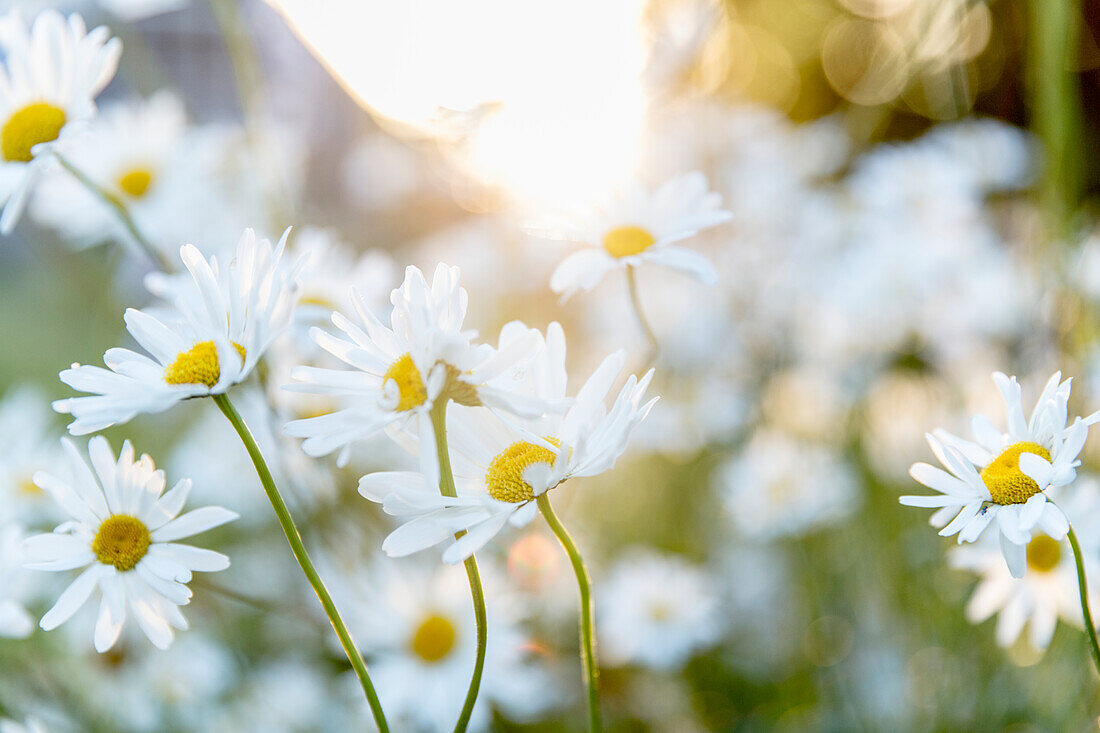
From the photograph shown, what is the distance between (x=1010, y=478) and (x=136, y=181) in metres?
0.86

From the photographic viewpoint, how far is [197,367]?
1.15 feet

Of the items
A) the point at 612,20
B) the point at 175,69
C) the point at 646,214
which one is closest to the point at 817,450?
the point at 612,20

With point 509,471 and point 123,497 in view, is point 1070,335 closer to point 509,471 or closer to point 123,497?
point 509,471

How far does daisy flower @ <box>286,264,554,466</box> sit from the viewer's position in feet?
1.02

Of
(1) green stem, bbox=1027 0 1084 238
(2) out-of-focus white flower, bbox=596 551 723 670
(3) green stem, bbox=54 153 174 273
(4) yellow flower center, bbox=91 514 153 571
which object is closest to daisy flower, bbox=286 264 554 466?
(4) yellow flower center, bbox=91 514 153 571

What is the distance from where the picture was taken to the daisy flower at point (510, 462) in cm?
31

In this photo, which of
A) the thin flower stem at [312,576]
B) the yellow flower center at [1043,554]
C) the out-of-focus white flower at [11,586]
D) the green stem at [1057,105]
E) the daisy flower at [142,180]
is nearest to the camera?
the thin flower stem at [312,576]

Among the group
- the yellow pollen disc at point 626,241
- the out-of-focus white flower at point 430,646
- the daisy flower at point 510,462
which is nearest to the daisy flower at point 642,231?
the yellow pollen disc at point 626,241

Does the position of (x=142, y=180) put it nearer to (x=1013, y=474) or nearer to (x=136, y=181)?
(x=136, y=181)

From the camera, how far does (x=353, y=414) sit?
1.06 feet

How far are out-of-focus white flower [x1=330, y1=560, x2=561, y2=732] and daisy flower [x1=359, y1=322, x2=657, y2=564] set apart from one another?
0.37 meters

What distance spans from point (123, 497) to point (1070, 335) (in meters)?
0.70

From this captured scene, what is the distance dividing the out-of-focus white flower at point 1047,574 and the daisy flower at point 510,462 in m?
0.26

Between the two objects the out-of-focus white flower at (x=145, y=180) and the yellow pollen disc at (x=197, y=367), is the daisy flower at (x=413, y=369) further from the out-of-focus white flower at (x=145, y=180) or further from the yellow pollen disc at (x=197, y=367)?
the out-of-focus white flower at (x=145, y=180)
